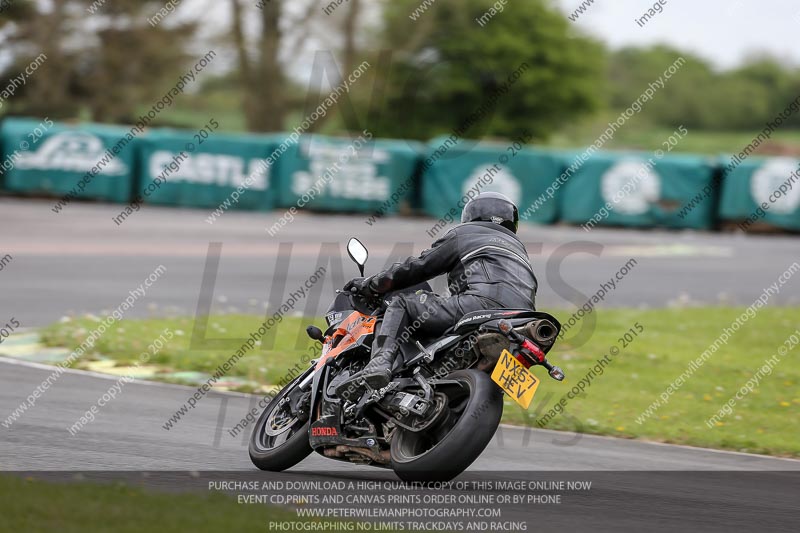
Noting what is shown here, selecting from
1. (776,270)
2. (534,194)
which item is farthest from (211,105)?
(776,270)

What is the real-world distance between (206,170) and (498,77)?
97.7 feet

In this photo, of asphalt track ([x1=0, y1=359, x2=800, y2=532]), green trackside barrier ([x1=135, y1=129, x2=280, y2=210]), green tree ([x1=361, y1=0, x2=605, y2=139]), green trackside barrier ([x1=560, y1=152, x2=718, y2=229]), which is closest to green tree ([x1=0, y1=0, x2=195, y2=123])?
green tree ([x1=361, y1=0, x2=605, y2=139])

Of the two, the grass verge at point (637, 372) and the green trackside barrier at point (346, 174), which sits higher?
the grass verge at point (637, 372)

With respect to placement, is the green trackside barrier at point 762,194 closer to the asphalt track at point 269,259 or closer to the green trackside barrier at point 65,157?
the asphalt track at point 269,259

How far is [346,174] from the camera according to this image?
3391 cm

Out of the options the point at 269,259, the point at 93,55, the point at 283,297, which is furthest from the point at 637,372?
the point at 93,55

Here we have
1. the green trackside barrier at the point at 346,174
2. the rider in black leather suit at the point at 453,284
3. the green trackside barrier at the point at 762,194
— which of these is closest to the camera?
the rider in black leather suit at the point at 453,284

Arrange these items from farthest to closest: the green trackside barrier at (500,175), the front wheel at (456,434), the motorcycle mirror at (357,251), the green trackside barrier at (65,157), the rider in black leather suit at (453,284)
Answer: the green trackside barrier at (500,175)
the green trackside barrier at (65,157)
the motorcycle mirror at (357,251)
the rider in black leather suit at (453,284)
the front wheel at (456,434)

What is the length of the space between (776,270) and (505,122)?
35902 mm

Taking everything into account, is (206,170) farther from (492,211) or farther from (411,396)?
(411,396)

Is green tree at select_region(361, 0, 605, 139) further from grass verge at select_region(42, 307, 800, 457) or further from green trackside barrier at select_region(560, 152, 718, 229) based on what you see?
grass verge at select_region(42, 307, 800, 457)

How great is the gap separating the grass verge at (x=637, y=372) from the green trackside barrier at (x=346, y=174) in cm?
1784

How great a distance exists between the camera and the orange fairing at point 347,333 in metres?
7.71

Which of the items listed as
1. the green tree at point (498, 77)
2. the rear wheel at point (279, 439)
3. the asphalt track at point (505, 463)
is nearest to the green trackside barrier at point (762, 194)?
the green tree at point (498, 77)
